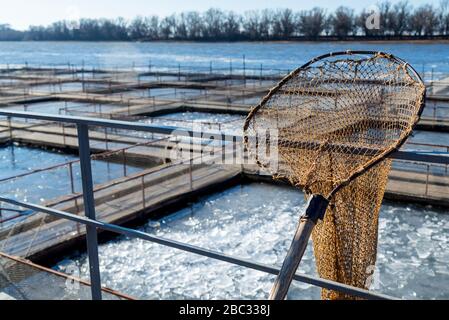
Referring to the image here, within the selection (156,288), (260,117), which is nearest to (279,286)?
(260,117)

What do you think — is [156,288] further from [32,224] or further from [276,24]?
[276,24]

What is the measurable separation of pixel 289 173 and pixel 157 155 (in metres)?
15.6

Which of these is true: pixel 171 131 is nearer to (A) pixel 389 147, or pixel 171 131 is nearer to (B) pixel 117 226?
(B) pixel 117 226

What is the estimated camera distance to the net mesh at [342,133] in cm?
254

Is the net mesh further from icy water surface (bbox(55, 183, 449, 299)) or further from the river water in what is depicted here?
the river water

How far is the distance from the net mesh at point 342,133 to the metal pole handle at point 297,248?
0.44 meters

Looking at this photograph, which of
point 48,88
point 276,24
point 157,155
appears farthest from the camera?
point 276,24

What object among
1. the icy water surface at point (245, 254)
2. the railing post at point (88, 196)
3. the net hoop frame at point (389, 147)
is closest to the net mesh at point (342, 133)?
the net hoop frame at point (389, 147)

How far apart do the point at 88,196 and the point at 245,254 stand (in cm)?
784

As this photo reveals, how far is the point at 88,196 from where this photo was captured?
2730 mm

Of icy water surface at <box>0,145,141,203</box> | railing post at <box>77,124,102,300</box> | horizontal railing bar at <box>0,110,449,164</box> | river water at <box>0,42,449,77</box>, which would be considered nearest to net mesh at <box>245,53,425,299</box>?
horizontal railing bar at <box>0,110,449,164</box>

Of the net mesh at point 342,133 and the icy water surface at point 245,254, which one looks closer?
the net mesh at point 342,133

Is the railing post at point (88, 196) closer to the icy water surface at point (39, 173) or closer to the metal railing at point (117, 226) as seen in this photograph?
the metal railing at point (117, 226)
